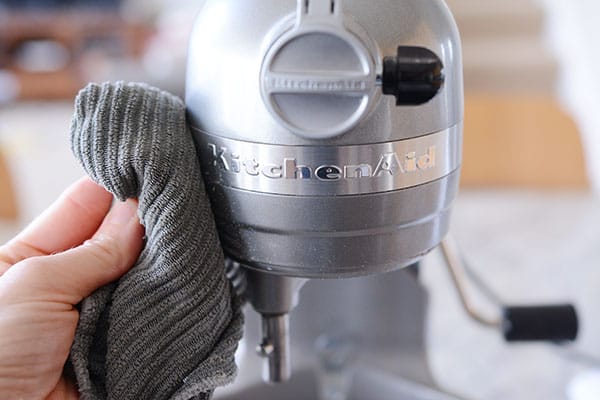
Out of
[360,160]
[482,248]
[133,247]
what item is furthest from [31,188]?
[360,160]

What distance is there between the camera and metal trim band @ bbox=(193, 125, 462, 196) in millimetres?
336

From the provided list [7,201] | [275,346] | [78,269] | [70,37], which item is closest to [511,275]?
[275,346]

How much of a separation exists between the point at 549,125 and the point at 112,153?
35.9 inches

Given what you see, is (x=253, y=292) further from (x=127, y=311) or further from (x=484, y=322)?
(x=484, y=322)

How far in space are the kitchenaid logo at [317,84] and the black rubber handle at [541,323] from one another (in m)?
0.34

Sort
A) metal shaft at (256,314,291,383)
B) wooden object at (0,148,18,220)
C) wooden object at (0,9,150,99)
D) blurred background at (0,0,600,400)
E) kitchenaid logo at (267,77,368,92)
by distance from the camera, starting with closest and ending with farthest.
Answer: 1. kitchenaid logo at (267,77,368,92)
2. metal shaft at (256,314,291,383)
3. blurred background at (0,0,600,400)
4. wooden object at (0,148,18,220)
5. wooden object at (0,9,150,99)

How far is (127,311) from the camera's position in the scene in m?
0.37

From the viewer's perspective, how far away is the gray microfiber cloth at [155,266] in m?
0.36

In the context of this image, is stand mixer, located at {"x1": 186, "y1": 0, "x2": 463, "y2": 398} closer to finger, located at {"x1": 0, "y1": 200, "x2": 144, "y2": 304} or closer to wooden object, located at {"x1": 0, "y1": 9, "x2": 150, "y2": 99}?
finger, located at {"x1": 0, "y1": 200, "x2": 144, "y2": 304}

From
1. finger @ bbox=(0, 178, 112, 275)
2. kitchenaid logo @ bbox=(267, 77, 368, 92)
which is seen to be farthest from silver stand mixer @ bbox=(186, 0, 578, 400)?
finger @ bbox=(0, 178, 112, 275)

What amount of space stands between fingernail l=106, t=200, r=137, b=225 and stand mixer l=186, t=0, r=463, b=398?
6 cm

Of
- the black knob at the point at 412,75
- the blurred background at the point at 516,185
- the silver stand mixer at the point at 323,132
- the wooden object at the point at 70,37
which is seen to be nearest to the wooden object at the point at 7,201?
the blurred background at the point at 516,185

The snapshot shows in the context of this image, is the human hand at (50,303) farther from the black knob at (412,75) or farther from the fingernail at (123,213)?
the black knob at (412,75)

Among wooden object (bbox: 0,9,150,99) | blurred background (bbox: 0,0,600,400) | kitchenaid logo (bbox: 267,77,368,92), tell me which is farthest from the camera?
wooden object (bbox: 0,9,150,99)
